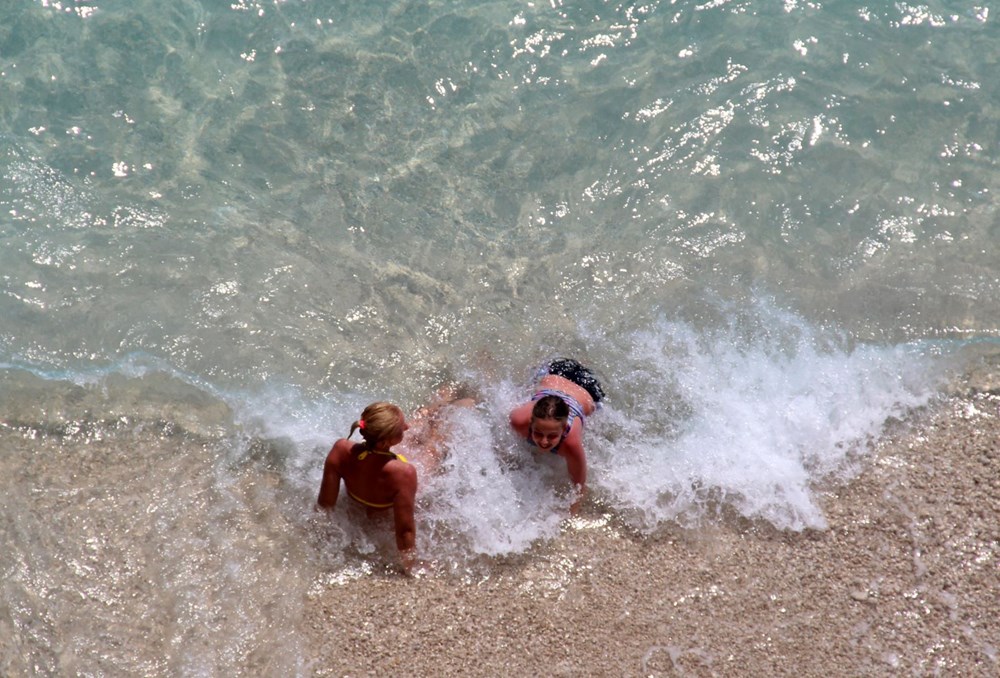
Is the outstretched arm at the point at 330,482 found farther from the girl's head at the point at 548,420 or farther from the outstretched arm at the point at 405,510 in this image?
the girl's head at the point at 548,420

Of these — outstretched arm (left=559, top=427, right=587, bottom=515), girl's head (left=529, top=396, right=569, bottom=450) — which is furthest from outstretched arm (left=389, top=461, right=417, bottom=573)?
Answer: outstretched arm (left=559, top=427, right=587, bottom=515)

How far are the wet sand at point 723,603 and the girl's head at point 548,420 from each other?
562 millimetres

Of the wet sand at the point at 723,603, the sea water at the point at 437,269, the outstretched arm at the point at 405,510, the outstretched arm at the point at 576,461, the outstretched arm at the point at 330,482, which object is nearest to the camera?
the wet sand at the point at 723,603

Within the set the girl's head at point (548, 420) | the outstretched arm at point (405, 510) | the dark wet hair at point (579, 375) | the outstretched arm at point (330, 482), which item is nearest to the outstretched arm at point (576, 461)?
the girl's head at point (548, 420)

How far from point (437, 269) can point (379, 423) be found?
7.58ft

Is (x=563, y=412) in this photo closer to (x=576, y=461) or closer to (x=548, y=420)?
(x=548, y=420)

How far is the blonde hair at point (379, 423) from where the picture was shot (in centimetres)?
466

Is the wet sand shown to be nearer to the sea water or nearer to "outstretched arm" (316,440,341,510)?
the sea water

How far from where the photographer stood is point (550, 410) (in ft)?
16.7

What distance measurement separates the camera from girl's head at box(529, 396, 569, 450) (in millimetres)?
5098

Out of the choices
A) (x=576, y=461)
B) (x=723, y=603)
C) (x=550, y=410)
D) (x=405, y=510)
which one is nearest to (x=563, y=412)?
(x=550, y=410)

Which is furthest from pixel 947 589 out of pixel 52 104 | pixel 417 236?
pixel 52 104

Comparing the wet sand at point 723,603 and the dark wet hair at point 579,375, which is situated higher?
the dark wet hair at point 579,375

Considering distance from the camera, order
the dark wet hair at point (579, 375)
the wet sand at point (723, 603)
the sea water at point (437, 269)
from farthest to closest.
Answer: the dark wet hair at point (579, 375) → the sea water at point (437, 269) → the wet sand at point (723, 603)
